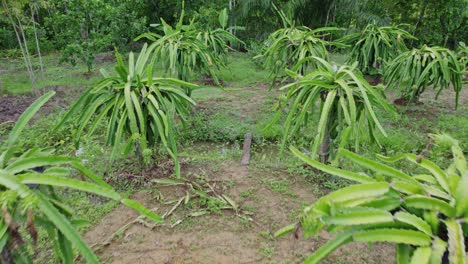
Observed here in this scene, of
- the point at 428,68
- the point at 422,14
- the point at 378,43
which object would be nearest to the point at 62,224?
the point at 428,68

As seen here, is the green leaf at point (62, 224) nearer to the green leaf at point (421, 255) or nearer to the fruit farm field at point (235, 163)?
the fruit farm field at point (235, 163)

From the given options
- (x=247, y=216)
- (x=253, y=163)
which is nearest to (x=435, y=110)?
(x=253, y=163)

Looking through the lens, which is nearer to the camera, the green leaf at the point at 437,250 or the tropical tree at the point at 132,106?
the green leaf at the point at 437,250

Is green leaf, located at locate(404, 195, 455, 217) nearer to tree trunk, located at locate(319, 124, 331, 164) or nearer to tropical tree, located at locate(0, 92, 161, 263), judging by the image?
tropical tree, located at locate(0, 92, 161, 263)

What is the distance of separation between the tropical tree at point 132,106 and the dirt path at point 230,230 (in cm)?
41

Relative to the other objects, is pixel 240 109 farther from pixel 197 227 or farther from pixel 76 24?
pixel 76 24

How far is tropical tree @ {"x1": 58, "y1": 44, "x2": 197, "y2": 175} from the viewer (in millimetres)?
2344

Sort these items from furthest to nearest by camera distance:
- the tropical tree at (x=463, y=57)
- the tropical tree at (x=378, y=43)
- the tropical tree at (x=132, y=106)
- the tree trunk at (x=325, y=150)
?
1. the tropical tree at (x=378, y=43)
2. the tropical tree at (x=463, y=57)
3. the tree trunk at (x=325, y=150)
4. the tropical tree at (x=132, y=106)

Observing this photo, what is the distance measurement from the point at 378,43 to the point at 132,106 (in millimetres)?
4034

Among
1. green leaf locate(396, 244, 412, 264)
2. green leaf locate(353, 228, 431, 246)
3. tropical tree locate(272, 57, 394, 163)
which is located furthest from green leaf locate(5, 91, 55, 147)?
tropical tree locate(272, 57, 394, 163)

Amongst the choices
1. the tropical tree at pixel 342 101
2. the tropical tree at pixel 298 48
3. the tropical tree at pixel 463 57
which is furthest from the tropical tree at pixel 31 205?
the tropical tree at pixel 463 57

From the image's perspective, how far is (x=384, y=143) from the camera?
365 cm

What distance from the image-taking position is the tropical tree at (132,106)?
7.69 feet

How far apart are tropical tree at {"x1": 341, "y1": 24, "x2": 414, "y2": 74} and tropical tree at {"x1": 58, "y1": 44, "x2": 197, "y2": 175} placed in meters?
3.30
